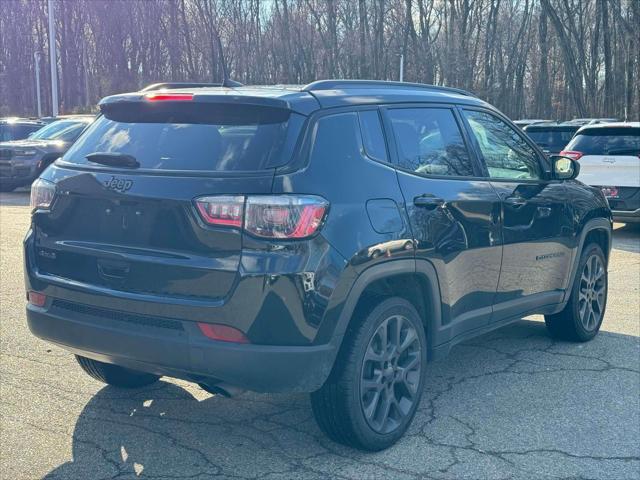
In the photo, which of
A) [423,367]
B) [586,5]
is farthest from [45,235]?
[586,5]

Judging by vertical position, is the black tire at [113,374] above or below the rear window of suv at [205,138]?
below

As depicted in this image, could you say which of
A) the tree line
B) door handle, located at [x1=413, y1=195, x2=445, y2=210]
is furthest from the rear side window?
the tree line

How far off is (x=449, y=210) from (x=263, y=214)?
1412 millimetres

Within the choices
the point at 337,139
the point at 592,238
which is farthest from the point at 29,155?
the point at 337,139

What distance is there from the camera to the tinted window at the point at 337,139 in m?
3.91

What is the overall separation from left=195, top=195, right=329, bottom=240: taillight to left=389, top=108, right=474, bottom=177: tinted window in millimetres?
986

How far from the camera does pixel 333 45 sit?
46875mm

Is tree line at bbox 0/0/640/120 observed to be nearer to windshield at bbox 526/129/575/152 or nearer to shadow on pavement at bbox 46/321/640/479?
windshield at bbox 526/129/575/152

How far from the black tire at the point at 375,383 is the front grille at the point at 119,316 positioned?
837mm

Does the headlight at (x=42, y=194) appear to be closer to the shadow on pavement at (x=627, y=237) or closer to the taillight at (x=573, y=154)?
the shadow on pavement at (x=627, y=237)

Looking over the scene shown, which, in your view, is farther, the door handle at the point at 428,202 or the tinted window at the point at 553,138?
the tinted window at the point at 553,138

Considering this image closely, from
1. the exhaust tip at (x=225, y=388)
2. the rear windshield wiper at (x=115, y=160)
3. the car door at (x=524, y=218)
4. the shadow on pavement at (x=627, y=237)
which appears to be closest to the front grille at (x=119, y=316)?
the exhaust tip at (x=225, y=388)

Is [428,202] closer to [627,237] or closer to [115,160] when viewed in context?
[115,160]

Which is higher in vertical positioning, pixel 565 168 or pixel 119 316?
pixel 565 168
